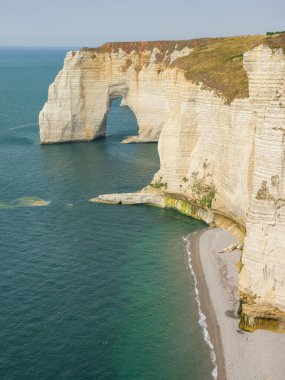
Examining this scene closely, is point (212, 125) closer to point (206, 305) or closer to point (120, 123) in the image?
point (206, 305)

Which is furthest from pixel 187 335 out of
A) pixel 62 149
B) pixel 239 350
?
pixel 62 149

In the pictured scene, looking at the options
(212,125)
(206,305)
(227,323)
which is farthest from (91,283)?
(212,125)

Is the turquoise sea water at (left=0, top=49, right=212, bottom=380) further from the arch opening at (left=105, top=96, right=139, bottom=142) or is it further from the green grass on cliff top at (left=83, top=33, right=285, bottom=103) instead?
the arch opening at (left=105, top=96, right=139, bottom=142)

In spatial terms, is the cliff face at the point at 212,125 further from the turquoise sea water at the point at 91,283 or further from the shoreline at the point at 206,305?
the turquoise sea water at the point at 91,283

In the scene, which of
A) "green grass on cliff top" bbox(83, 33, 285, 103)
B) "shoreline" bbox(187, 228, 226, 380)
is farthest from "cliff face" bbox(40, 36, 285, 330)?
"shoreline" bbox(187, 228, 226, 380)

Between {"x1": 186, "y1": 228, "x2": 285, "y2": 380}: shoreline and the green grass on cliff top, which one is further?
the green grass on cliff top

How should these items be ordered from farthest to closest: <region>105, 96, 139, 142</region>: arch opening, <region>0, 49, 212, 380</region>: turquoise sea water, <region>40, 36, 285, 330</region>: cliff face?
1. <region>105, 96, 139, 142</region>: arch opening
2. <region>40, 36, 285, 330</region>: cliff face
3. <region>0, 49, 212, 380</region>: turquoise sea water

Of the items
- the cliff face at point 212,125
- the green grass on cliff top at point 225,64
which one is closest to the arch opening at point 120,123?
the cliff face at point 212,125

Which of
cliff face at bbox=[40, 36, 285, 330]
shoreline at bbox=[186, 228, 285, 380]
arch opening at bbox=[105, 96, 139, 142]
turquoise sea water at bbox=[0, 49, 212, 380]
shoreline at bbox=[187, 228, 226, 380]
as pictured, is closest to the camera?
shoreline at bbox=[186, 228, 285, 380]
